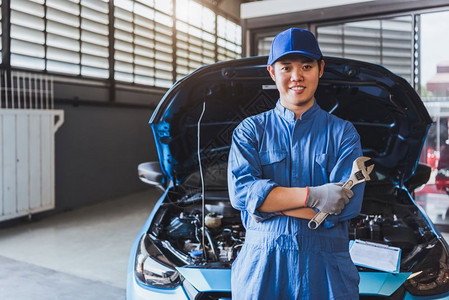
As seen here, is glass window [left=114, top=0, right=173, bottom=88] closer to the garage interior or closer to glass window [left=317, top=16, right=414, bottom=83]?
the garage interior

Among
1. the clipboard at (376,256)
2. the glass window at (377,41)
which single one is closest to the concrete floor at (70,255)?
the clipboard at (376,256)

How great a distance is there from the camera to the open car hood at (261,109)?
1824 mm

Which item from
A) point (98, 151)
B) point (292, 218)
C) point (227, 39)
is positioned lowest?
point (292, 218)

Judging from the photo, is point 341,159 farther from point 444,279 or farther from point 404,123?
point 404,123

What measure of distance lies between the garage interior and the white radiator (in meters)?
0.01

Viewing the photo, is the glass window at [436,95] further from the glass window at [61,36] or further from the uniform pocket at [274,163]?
the glass window at [61,36]

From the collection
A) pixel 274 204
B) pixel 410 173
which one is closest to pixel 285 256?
Answer: pixel 274 204

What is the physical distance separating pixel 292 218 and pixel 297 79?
0.40m

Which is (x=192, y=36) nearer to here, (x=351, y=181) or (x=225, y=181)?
(x=225, y=181)

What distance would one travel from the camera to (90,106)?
5770 mm

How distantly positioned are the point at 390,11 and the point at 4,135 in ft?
13.5

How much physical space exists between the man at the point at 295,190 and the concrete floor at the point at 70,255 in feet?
→ 5.78

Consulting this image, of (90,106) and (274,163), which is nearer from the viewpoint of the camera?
(274,163)

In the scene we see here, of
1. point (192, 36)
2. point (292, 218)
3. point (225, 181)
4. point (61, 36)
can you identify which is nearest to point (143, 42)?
point (192, 36)
